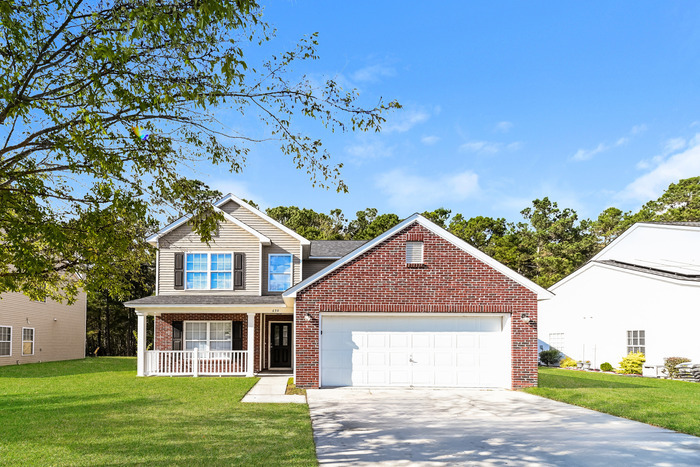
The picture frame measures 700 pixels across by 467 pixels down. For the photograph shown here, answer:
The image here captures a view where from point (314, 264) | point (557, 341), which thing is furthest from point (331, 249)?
point (557, 341)

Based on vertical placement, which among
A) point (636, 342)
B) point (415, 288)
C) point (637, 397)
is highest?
point (415, 288)

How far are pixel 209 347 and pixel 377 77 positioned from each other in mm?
14207

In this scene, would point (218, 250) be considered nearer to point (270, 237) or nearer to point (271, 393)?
point (270, 237)

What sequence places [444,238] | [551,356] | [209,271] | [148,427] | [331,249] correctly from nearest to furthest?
1. [148,427]
2. [444,238]
3. [209,271]
4. [331,249]
5. [551,356]

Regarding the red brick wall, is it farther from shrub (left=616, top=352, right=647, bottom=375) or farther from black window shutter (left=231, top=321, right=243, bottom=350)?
shrub (left=616, top=352, right=647, bottom=375)

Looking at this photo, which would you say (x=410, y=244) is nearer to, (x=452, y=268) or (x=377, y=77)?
(x=452, y=268)

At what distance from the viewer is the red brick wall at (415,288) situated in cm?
1695

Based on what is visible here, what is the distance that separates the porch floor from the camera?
14289 mm

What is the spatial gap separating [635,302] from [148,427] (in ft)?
66.2

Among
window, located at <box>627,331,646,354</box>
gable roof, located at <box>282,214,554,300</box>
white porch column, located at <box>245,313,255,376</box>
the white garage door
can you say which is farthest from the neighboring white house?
white porch column, located at <box>245,313,255,376</box>

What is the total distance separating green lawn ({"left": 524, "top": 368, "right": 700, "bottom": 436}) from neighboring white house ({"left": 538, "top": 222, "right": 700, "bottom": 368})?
7.88ft

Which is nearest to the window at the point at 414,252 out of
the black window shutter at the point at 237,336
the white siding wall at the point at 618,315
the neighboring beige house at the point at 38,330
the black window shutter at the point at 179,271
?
the black window shutter at the point at 237,336

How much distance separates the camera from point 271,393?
15766 millimetres

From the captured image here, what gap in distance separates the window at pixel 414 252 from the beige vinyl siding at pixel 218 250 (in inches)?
314
